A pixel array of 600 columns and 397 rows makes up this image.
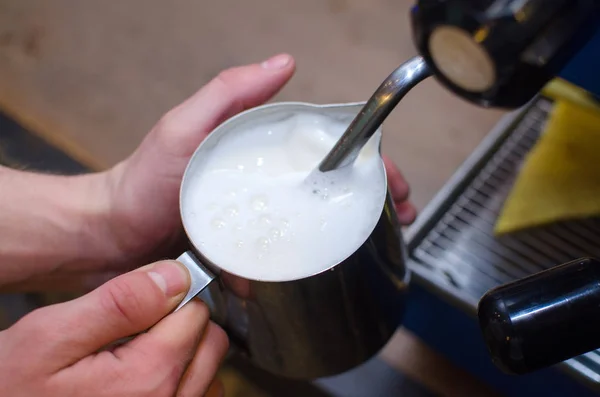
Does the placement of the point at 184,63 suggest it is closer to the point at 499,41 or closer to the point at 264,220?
the point at 264,220

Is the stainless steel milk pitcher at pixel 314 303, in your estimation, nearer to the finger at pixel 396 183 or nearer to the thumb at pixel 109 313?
the thumb at pixel 109 313

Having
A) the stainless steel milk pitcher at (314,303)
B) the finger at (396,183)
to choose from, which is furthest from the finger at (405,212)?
the stainless steel milk pitcher at (314,303)

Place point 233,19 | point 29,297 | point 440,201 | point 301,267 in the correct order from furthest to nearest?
point 233,19, point 29,297, point 440,201, point 301,267

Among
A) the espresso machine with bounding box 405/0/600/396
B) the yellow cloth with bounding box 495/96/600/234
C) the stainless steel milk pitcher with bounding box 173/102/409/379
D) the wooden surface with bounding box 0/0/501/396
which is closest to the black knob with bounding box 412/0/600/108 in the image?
the espresso machine with bounding box 405/0/600/396

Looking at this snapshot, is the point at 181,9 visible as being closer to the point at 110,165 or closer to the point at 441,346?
the point at 110,165

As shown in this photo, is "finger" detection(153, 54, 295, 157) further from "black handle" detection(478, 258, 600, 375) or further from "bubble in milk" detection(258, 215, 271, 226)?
"black handle" detection(478, 258, 600, 375)

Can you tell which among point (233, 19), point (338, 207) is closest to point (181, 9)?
point (233, 19)

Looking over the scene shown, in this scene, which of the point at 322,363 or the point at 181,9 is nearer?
the point at 322,363
